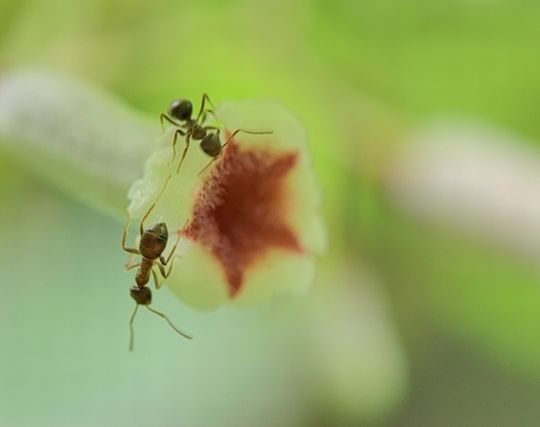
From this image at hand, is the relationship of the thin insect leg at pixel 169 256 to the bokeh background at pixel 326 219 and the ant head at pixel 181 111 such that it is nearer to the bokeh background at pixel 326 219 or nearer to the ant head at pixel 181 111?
the ant head at pixel 181 111

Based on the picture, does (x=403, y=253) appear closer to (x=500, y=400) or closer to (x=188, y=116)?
(x=500, y=400)

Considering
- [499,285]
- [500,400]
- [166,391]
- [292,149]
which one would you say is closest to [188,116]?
[292,149]

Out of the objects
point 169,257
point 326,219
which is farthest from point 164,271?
point 326,219

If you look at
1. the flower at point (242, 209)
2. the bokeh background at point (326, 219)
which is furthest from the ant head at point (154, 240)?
the bokeh background at point (326, 219)

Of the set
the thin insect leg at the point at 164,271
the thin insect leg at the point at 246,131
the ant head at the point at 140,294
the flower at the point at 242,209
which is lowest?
the ant head at the point at 140,294

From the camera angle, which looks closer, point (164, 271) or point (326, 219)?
point (164, 271)

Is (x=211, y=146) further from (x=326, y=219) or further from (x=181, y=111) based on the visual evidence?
(x=326, y=219)
